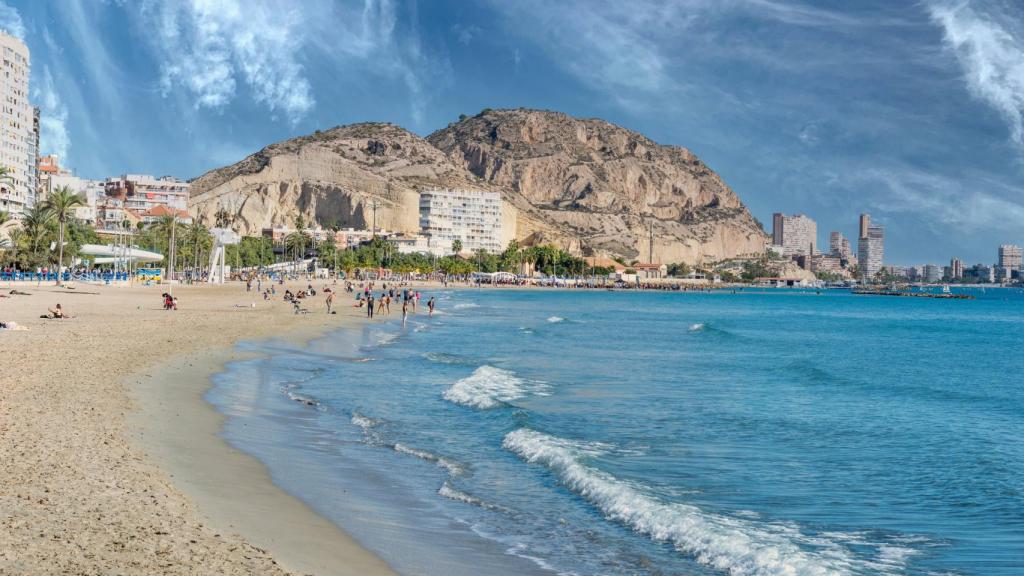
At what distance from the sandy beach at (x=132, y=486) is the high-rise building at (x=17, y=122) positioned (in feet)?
335

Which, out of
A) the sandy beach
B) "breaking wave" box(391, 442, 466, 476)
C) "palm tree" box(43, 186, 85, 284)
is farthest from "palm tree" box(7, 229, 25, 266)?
"breaking wave" box(391, 442, 466, 476)

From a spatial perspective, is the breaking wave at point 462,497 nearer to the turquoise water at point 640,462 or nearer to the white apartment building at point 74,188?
the turquoise water at point 640,462

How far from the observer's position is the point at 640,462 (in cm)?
1341

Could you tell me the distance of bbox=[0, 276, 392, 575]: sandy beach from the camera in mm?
6926

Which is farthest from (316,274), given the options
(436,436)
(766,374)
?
(436,436)

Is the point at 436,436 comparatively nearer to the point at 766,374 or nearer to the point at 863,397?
the point at 863,397

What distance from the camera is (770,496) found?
37.5ft

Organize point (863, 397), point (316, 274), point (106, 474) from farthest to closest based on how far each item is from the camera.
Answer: point (316, 274), point (863, 397), point (106, 474)

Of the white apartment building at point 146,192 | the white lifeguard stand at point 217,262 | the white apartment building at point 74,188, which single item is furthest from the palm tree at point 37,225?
the white apartment building at point 146,192

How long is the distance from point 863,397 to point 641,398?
251 inches

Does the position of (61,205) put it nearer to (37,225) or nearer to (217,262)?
(37,225)

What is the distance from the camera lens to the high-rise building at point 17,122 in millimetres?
110506

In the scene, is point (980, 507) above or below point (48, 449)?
below

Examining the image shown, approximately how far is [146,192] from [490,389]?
191 meters
